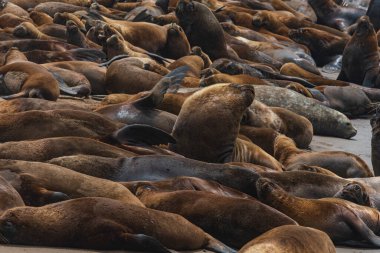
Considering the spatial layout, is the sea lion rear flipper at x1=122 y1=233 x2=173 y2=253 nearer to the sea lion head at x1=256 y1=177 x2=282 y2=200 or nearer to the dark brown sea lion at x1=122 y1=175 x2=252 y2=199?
the dark brown sea lion at x1=122 y1=175 x2=252 y2=199

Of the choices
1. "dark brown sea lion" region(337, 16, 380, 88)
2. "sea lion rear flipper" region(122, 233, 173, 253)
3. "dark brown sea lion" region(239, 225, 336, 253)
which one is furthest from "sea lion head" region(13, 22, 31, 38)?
"dark brown sea lion" region(239, 225, 336, 253)

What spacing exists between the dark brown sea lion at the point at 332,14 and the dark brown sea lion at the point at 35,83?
13.6m

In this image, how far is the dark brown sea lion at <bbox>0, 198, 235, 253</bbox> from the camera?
466 cm

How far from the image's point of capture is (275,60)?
1570 centimetres

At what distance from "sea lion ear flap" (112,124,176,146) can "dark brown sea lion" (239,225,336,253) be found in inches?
92.6

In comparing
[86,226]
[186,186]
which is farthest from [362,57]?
[86,226]

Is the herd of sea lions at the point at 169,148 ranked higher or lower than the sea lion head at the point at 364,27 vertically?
higher

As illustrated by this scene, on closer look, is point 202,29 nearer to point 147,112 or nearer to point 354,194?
point 147,112

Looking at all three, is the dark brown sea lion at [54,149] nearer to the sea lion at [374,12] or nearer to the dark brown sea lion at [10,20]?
the dark brown sea lion at [10,20]

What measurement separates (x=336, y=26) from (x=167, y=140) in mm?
15659

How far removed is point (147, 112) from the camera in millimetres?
8047

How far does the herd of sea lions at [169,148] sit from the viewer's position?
191 inches

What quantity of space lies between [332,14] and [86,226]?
1835cm

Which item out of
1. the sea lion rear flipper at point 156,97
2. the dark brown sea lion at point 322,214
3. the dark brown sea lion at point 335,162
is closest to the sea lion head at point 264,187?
the dark brown sea lion at point 322,214
